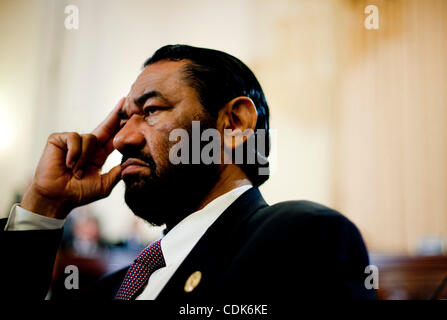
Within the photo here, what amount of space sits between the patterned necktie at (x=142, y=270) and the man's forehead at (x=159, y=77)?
46 cm

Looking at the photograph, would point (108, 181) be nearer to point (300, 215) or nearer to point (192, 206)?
point (192, 206)

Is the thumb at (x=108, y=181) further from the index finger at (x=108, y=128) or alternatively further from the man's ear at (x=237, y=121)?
the man's ear at (x=237, y=121)

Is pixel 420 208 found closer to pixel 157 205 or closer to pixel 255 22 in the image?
pixel 255 22

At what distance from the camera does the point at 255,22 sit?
12.6 feet

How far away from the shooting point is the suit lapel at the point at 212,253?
870mm

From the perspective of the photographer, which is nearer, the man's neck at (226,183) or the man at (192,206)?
the man at (192,206)

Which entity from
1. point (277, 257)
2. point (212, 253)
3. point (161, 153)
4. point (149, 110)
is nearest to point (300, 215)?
point (277, 257)

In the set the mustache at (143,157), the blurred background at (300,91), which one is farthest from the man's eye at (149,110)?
the blurred background at (300,91)

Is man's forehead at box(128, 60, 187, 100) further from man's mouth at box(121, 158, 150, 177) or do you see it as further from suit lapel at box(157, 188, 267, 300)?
suit lapel at box(157, 188, 267, 300)

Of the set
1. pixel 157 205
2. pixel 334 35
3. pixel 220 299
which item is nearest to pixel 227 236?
pixel 220 299

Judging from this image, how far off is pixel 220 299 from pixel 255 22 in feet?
11.4

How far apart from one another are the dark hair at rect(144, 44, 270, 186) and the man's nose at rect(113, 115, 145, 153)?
0.21 meters

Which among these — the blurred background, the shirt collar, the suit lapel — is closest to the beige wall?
the blurred background

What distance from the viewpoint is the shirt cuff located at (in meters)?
1.26
